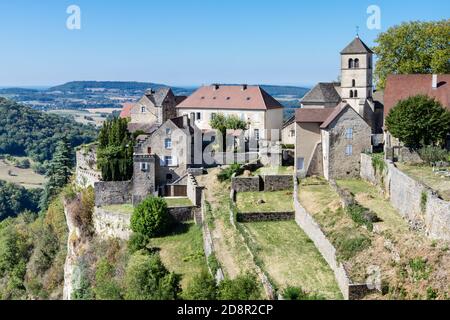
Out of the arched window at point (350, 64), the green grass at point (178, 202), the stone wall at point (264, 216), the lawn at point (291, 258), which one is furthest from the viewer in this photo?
the arched window at point (350, 64)

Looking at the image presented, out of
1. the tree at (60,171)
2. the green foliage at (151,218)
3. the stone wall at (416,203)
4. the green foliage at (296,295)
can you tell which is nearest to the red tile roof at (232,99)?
the tree at (60,171)

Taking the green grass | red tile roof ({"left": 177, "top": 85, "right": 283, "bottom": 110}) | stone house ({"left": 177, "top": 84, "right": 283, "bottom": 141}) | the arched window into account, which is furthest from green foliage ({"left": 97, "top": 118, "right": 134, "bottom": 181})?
the arched window

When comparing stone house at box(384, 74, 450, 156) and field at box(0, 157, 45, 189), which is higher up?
stone house at box(384, 74, 450, 156)

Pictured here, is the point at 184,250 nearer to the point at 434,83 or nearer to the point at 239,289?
the point at 239,289

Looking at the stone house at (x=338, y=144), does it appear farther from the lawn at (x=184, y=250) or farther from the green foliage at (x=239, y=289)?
the green foliage at (x=239, y=289)

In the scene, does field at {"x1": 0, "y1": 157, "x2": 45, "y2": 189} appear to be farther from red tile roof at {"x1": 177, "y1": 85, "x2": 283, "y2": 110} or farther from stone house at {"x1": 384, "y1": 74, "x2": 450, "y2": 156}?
stone house at {"x1": 384, "y1": 74, "x2": 450, "y2": 156}

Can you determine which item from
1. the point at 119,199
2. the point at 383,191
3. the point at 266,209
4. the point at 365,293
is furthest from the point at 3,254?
the point at 365,293

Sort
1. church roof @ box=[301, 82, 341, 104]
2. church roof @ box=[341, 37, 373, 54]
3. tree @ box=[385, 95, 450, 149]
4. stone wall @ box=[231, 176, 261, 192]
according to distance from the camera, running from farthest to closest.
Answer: church roof @ box=[301, 82, 341, 104] < church roof @ box=[341, 37, 373, 54] < stone wall @ box=[231, 176, 261, 192] < tree @ box=[385, 95, 450, 149]
